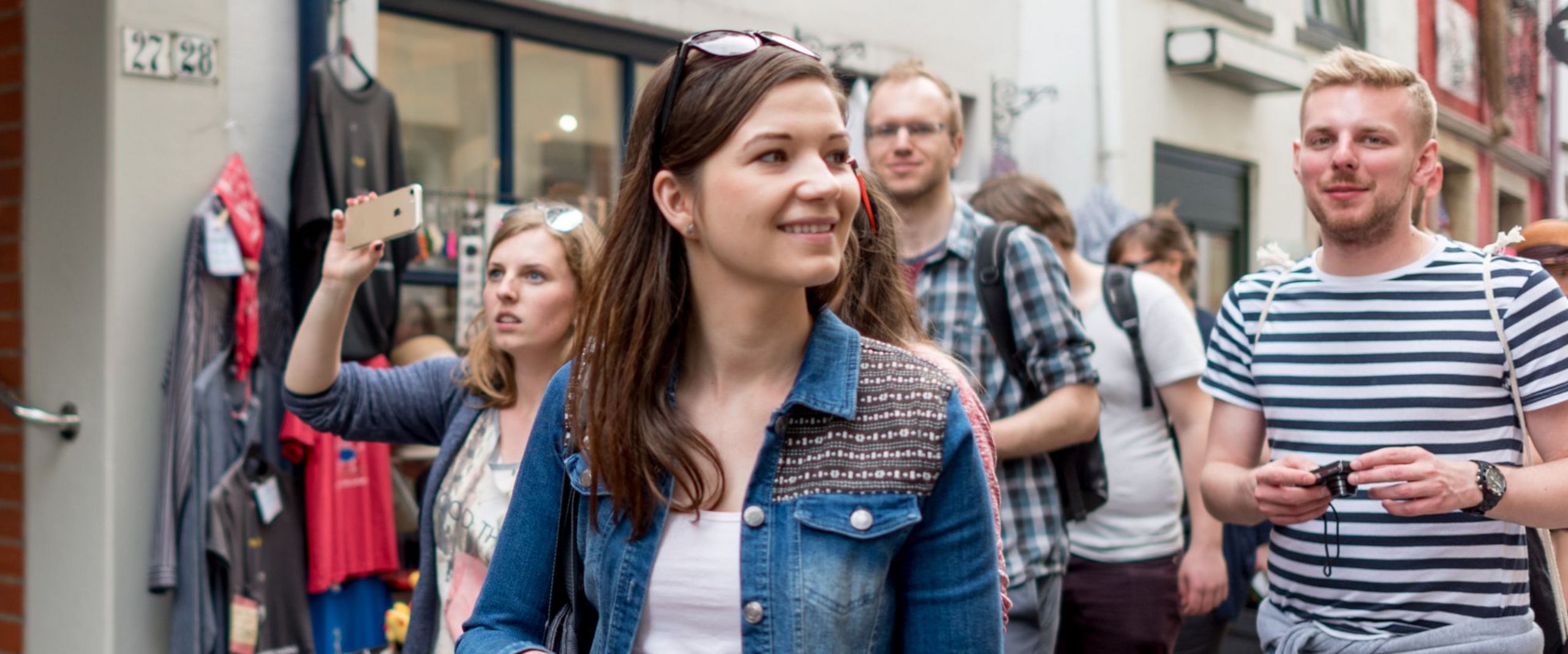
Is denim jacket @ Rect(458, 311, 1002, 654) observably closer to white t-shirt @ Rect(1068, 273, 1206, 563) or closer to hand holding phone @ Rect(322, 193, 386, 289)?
hand holding phone @ Rect(322, 193, 386, 289)

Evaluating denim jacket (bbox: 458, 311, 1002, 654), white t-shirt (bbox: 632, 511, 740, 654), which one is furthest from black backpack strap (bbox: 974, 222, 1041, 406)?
white t-shirt (bbox: 632, 511, 740, 654)

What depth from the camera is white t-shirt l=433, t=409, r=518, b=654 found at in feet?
9.30

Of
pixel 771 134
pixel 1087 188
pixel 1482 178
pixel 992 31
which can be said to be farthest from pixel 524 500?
pixel 1482 178

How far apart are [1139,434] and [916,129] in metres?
1.18

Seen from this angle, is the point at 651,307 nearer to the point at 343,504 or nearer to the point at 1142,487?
the point at 1142,487

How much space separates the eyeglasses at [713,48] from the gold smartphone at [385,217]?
0.90m

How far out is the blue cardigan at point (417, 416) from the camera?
298 centimetres

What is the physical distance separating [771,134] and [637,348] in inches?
13.9

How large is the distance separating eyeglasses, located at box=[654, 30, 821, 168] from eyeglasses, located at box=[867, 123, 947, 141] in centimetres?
183

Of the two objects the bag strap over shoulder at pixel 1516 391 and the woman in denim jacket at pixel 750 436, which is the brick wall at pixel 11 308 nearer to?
the woman in denim jacket at pixel 750 436

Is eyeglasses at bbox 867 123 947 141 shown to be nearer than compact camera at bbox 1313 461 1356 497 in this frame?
No

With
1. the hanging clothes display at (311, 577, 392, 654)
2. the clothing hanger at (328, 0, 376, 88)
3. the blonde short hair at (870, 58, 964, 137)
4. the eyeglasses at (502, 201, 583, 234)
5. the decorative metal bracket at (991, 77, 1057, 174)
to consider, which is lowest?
the hanging clothes display at (311, 577, 392, 654)

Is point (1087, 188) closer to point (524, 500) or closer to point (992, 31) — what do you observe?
point (992, 31)

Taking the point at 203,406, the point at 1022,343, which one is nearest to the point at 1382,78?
the point at 1022,343
